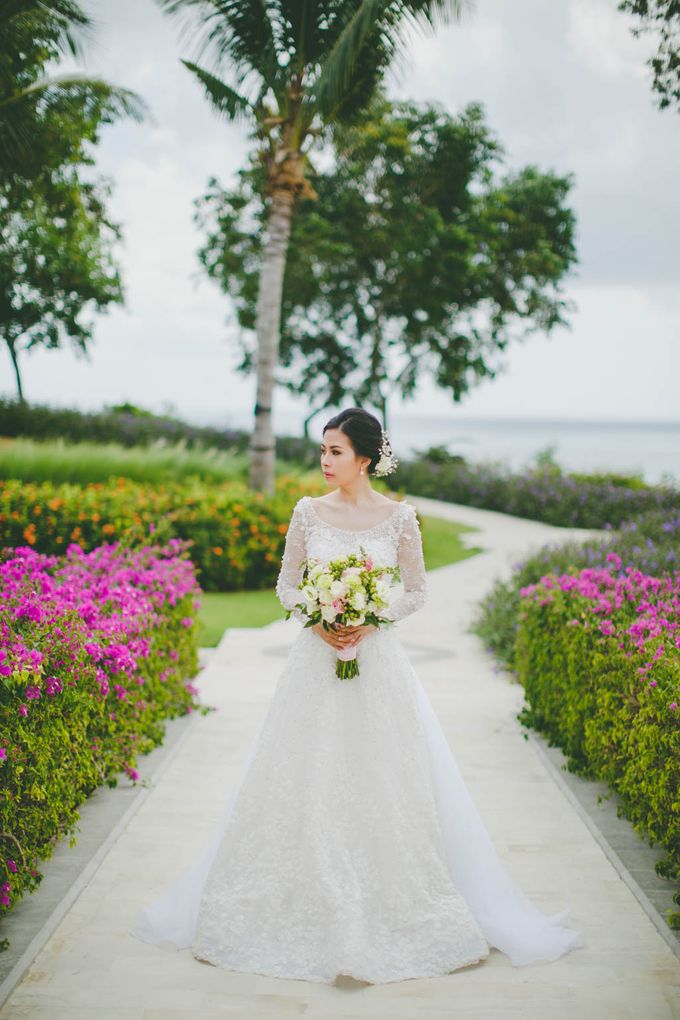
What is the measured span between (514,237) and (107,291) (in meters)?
13.0

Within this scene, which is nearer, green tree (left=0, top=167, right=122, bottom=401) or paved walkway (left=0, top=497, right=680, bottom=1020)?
paved walkway (left=0, top=497, right=680, bottom=1020)

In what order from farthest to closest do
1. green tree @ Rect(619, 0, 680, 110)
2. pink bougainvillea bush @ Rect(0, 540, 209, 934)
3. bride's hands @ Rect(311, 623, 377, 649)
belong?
green tree @ Rect(619, 0, 680, 110) < pink bougainvillea bush @ Rect(0, 540, 209, 934) < bride's hands @ Rect(311, 623, 377, 649)

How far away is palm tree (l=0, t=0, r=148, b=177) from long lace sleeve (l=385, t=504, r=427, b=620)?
38.0ft

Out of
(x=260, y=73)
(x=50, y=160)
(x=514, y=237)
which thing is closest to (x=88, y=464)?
(x=50, y=160)

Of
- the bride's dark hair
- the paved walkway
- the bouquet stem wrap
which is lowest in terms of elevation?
the paved walkway

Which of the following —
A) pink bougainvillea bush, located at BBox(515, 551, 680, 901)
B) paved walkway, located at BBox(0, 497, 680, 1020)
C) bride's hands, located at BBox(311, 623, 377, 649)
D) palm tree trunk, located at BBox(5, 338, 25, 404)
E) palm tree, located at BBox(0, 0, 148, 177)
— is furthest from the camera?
palm tree trunk, located at BBox(5, 338, 25, 404)

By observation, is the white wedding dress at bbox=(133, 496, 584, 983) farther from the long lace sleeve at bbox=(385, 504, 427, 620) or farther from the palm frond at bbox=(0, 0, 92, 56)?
the palm frond at bbox=(0, 0, 92, 56)

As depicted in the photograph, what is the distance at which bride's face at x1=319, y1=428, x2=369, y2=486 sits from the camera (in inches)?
155

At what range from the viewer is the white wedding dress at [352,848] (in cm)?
348

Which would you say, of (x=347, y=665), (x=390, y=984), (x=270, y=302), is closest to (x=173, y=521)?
(x=270, y=302)

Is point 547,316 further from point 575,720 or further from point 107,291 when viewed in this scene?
point 575,720

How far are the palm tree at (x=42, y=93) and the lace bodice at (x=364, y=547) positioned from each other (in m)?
11.4

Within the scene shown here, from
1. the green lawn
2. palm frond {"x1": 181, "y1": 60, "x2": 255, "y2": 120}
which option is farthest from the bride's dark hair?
palm frond {"x1": 181, "y1": 60, "x2": 255, "y2": 120}

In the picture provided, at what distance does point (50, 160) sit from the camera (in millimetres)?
15234
